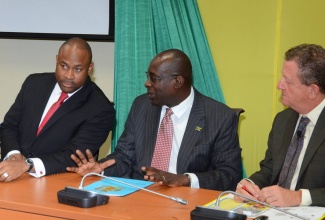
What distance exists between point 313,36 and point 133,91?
1.33 m

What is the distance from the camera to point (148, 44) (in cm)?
425

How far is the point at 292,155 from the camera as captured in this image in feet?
10.1

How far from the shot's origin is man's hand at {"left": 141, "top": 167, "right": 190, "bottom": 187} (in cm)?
292

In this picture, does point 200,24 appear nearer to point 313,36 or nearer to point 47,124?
point 313,36

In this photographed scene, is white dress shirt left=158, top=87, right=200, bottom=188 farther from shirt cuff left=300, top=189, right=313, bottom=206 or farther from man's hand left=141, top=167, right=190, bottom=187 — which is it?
shirt cuff left=300, top=189, right=313, bottom=206

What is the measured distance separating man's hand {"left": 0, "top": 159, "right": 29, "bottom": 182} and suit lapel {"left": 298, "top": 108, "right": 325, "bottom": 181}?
1.45 metres

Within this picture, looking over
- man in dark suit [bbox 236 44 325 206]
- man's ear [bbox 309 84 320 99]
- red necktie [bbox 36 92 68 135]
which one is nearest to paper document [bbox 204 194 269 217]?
man in dark suit [bbox 236 44 325 206]

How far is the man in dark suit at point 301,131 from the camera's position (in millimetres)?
2924

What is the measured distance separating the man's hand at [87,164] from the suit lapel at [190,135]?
412 millimetres

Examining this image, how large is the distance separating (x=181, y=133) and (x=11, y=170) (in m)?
1.05

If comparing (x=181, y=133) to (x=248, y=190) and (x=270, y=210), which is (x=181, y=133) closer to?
(x=248, y=190)

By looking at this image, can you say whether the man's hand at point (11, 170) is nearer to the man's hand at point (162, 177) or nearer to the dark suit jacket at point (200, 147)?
the dark suit jacket at point (200, 147)

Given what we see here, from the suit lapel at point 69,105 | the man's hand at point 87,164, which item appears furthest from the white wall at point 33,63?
the man's hand at point 87,164

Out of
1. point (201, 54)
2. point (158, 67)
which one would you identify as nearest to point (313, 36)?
point (201, 54)
